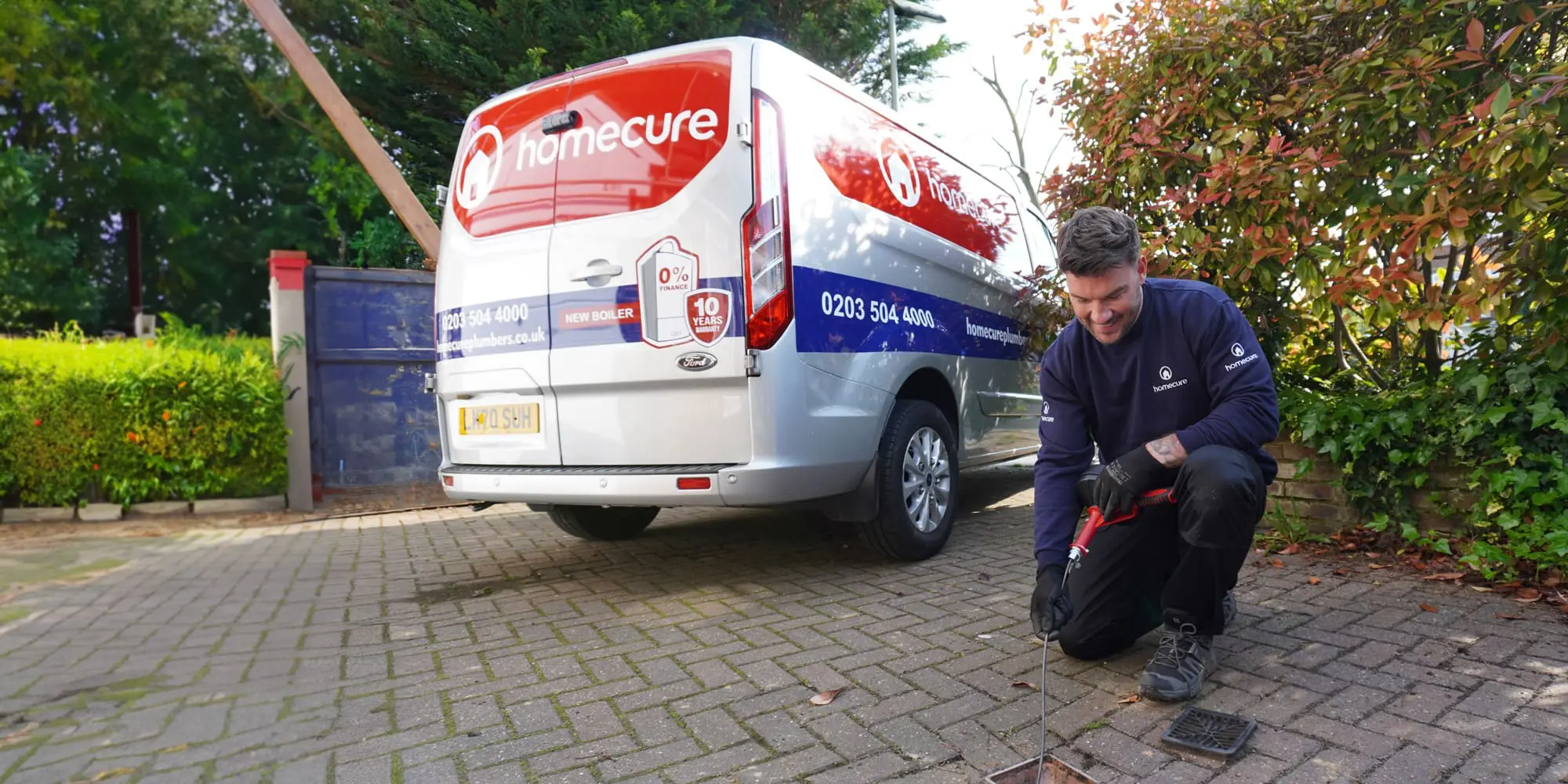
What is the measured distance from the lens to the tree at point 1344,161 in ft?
9.58

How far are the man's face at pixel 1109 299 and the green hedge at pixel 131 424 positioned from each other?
5826 millimetres

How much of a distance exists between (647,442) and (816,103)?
159 cm

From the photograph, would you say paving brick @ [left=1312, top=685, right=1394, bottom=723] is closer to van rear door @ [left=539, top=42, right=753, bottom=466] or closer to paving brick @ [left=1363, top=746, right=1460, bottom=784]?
paving brick @ [left=1363, top=746, right=1460, bottom=784]

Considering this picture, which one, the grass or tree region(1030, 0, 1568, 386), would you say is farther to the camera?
the grass

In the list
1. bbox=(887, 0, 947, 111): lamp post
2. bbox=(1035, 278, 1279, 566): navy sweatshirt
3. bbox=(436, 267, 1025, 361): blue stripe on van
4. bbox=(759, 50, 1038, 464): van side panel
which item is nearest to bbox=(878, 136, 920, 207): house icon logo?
bbox=(759, 50, 1038, 464): van side panel

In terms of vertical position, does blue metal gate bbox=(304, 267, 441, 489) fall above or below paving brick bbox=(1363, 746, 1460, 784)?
above

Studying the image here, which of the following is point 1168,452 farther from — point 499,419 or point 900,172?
point 499,419

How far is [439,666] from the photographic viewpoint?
113 inches

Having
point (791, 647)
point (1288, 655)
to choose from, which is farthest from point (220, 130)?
point (1288, 655)

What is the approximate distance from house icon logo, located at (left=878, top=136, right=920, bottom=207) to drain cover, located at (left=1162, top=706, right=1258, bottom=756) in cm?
259

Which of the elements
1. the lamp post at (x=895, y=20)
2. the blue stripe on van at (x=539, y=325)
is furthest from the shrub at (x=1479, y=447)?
the lamp post at (x=895, y=20)

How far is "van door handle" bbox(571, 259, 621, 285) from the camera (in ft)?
10.8

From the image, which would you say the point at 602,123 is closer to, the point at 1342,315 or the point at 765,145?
the point at 765,145

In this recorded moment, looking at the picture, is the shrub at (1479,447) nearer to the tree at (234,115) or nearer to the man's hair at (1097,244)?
the man's hair at (1097,244)
